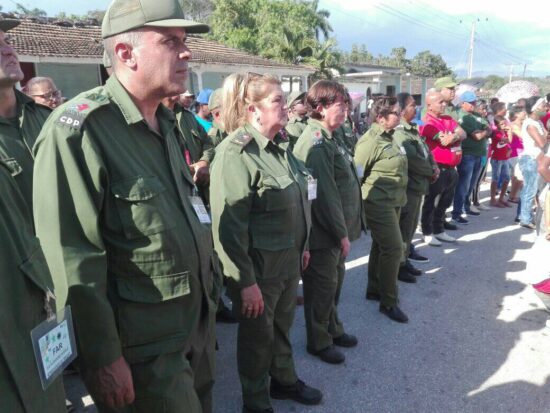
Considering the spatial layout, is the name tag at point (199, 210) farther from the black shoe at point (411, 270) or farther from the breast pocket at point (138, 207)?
the black shoe at point (411, 270)

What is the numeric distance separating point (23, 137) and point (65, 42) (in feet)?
48.1

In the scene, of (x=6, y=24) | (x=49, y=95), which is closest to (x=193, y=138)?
(x=49, y=95)

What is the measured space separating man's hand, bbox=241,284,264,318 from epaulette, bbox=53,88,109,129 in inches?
49.2

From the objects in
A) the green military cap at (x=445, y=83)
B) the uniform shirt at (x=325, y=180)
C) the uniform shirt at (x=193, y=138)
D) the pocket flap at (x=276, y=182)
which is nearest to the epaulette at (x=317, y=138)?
the uniform shirt at (x=325, y=180)

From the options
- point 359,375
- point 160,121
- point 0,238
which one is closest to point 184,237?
point 160,121

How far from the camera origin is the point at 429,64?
57062 mm

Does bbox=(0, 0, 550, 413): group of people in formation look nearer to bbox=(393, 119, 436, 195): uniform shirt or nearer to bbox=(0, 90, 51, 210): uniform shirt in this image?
bbox=(0, 90, 51, 210): uniform shirt

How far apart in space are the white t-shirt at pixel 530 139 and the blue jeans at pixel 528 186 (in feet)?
0.35

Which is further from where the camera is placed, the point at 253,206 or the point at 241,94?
the point at 241,94

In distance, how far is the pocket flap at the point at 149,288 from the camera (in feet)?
4.82

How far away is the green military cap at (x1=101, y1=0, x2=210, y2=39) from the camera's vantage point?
1.45 meters

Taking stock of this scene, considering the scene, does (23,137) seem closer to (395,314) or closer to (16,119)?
(16,119)

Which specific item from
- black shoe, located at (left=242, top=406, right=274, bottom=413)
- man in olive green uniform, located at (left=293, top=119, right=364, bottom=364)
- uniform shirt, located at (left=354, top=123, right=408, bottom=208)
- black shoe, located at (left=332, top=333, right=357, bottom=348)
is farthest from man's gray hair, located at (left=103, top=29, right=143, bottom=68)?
black shoe, located at (left=332, top=333, right=357, bottom=348)

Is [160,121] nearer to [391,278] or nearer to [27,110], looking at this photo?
[27,110]
